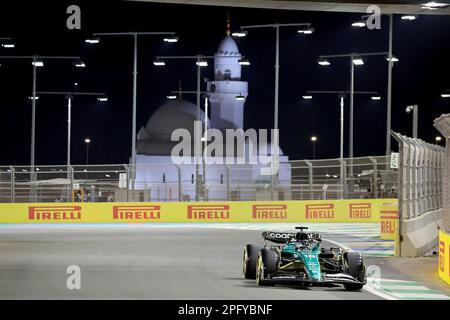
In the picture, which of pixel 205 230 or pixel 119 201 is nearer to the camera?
pixel 205 230

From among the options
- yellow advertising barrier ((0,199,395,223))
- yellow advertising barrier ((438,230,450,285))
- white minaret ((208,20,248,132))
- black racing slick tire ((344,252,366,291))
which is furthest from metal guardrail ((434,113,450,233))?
white minaret ((208,20,248,132))

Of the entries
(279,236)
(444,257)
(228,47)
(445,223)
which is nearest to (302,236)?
(279,236)

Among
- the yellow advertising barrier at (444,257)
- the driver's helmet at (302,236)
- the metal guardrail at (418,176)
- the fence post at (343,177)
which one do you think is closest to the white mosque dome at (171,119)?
the fence post at (343,177)

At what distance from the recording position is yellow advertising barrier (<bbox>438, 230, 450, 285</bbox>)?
18.1 metres

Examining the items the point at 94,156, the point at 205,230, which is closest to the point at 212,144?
the point at 94,156

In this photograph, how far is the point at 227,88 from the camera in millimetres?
112250

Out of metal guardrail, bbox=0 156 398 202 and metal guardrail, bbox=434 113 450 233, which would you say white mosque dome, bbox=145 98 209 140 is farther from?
metal guardrail, bbox=434 113 450 233

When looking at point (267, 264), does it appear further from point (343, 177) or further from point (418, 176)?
point (343, 177)

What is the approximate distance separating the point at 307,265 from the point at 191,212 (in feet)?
87.7

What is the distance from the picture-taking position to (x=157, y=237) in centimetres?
3094

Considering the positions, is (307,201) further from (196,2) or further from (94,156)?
(94,156)

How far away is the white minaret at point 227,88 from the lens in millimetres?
108188
